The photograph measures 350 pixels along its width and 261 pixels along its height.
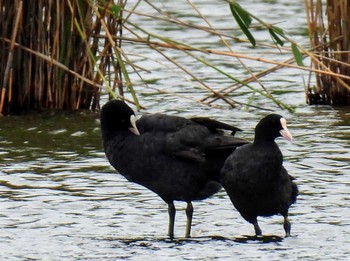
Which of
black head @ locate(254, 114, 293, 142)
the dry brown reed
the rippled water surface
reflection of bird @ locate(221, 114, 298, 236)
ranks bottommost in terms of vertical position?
the rippled water surface

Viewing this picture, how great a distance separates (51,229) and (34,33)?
312 centimetres

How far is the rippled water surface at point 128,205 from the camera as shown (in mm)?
6102

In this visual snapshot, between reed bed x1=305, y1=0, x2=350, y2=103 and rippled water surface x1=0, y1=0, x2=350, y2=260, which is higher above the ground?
reed bed x1=305, y1=0, x2=350, y2=103

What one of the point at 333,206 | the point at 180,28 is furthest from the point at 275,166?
the point at 180,28

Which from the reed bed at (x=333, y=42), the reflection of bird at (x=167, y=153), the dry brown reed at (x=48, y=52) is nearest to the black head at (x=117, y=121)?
the reflection of bird at (x=167, y=153)

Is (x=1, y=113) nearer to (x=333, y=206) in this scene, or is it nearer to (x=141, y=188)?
(x=141, y=188)

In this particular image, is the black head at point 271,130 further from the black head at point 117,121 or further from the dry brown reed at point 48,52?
the dry brown reed at point 48,52

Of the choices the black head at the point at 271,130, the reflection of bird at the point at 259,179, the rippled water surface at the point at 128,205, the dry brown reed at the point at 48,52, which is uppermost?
the dry brown reed at the point at 48,52

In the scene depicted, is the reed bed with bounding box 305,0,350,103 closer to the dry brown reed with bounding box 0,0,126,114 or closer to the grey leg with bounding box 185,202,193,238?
the dry brown reed with bounding box 0,0,126,114

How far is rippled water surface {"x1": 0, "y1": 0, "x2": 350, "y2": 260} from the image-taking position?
610 centimetres

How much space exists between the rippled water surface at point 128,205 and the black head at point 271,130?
55 centimetres

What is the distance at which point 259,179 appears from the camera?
6.34m

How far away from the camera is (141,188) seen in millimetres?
7746

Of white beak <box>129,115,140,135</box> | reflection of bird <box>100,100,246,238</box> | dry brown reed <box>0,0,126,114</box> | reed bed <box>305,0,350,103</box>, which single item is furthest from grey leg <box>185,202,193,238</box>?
reed bed <box>305,0,350,103</box>
